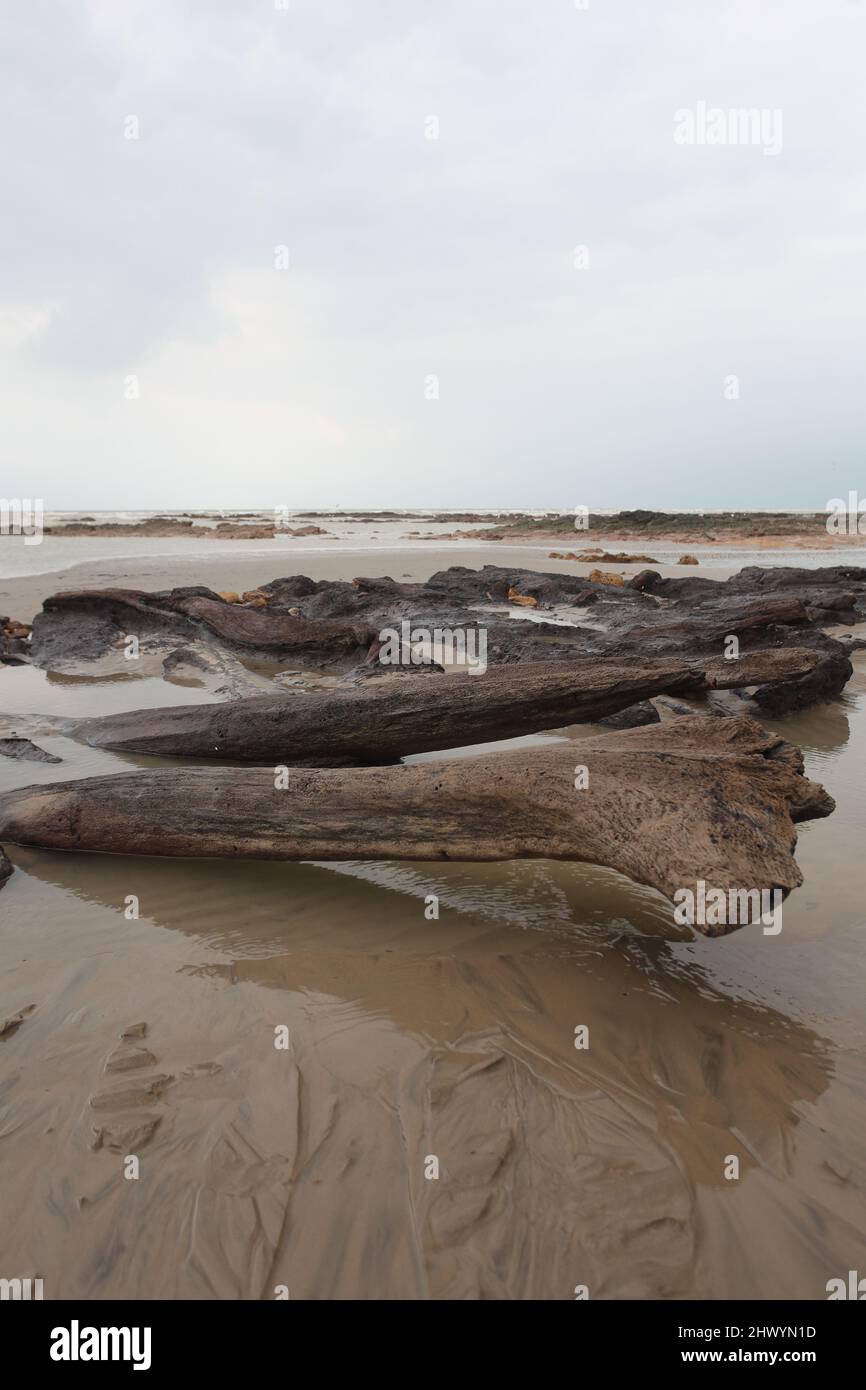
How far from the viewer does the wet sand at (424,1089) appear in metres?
1.75

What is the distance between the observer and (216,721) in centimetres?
502

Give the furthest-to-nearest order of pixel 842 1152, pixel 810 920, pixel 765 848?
1. pixel 810 920
2. pixel 765 848
3. pixel 842 1152

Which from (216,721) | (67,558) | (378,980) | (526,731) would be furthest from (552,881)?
(67,558)

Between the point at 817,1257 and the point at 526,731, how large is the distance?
8.76 ft

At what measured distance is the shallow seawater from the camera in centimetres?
175

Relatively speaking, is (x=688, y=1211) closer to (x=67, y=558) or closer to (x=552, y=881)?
(x=552, y=881)
